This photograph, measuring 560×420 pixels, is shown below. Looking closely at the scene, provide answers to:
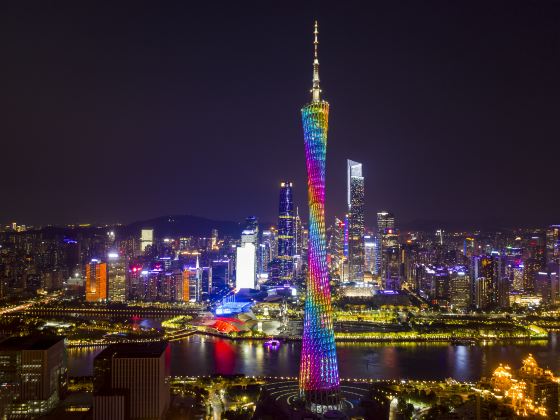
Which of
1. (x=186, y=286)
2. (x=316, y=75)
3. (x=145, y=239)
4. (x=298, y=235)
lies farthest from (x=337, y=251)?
(x=316, y=75)

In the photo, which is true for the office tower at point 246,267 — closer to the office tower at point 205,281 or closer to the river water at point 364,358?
the office tower at point 205,281

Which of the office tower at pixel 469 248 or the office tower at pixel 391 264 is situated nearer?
the office tower at pixel 391 264

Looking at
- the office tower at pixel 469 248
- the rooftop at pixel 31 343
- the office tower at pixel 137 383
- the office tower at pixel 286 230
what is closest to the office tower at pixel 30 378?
the rooftop at pixel 31 343

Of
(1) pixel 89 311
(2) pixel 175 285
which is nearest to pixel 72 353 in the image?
(1) pixel 89 311

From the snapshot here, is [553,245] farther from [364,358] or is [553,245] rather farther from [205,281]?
[364,358]

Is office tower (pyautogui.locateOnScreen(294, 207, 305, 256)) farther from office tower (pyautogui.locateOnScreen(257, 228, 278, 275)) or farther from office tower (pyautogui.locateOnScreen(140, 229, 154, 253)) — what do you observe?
office tower (pyautogui.locateOnScreen(140, 229, 154, 253))

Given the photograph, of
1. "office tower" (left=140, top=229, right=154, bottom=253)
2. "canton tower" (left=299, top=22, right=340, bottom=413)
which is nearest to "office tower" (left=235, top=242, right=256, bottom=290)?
"office tower" (left=140, top=229, right=154, bottom=253)
